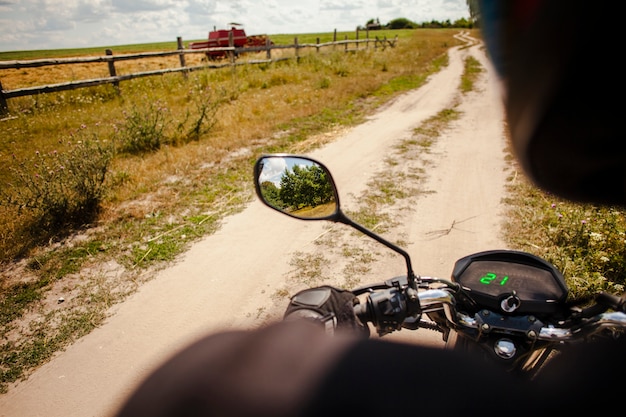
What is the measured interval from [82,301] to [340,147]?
14.6 feet

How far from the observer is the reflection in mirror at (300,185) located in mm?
1333

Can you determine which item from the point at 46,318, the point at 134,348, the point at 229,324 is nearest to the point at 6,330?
the point at 46,318

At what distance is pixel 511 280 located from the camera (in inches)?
Result: 53.8

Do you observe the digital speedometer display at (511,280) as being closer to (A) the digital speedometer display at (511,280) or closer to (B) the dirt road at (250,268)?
(A) the digital speedometer display at (511,280)

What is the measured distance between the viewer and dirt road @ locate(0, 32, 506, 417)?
2262mm

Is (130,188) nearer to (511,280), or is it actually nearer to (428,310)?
(428,310)

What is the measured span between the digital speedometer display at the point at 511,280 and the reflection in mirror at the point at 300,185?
1.90ft

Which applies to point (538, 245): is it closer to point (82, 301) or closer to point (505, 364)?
point (505, 364)

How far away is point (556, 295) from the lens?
126 cm

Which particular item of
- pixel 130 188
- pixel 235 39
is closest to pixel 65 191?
pixel 130 188

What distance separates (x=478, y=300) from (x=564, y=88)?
3.12 feet

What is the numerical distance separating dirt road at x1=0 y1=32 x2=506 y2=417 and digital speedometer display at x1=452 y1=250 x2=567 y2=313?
0.61 m

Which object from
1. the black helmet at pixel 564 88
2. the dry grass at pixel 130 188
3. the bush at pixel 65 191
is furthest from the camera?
the bush at pixel 65 191

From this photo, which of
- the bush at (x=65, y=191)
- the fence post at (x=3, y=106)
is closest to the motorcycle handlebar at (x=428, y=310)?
the bush at (x=65, y=191)
